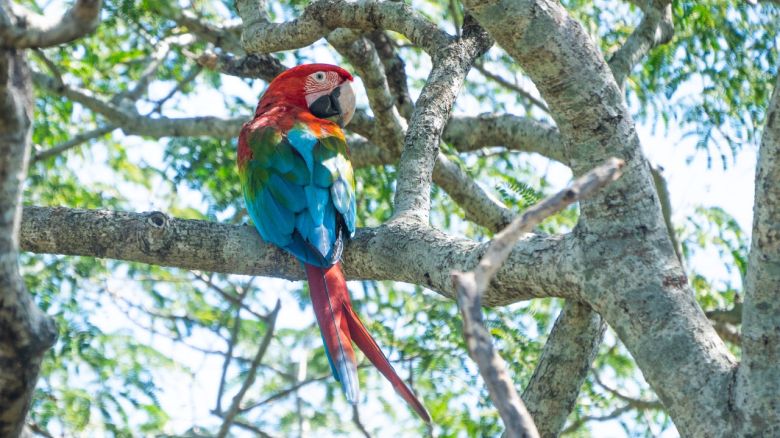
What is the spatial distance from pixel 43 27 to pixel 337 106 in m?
2.60

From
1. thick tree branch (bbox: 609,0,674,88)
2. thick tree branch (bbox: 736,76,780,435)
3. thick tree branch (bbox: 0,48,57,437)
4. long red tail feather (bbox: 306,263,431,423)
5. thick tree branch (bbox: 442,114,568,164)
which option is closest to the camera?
thick tree branch (bbox: 0,48,57,437)

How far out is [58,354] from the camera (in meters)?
3.97

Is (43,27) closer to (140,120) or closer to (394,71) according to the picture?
(394,71)

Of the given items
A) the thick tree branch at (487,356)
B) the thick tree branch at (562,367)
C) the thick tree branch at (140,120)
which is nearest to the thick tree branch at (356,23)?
the thick tree branch at (562,367)

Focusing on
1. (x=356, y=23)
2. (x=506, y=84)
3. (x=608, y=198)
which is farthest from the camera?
(x=506, y=84)

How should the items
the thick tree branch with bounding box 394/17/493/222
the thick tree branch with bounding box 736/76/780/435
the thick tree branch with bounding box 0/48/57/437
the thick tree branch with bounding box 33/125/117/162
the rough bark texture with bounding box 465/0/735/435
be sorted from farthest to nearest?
the thick tree branch with bounding box 33/125/117/162, the thick tree branch with bounding box 394/17/493/222, the rough bark texture with bounding box 465/0/735/435, the thick tree branch with bounding box 736/76/780/435, the thick tree branch with bounding box 0/48/57/437

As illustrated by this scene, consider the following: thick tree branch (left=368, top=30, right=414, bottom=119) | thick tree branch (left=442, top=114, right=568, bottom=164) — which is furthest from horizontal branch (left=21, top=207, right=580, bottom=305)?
thick tree branch (left=442, top=114, right=568, bottom=164)

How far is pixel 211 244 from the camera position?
8.25 ft

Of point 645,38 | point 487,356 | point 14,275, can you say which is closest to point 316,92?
point 645,38

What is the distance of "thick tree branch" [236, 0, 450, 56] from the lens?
9.55 feet

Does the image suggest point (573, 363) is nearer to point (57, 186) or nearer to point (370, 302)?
point (370, 302)

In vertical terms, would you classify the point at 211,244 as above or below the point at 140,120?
below

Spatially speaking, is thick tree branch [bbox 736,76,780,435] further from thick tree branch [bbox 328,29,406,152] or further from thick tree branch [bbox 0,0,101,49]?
thick tree branch [bbox 328,29,406,152]

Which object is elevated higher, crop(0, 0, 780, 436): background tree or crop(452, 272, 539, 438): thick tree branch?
crop(0, 0, 780, 436): background tree
